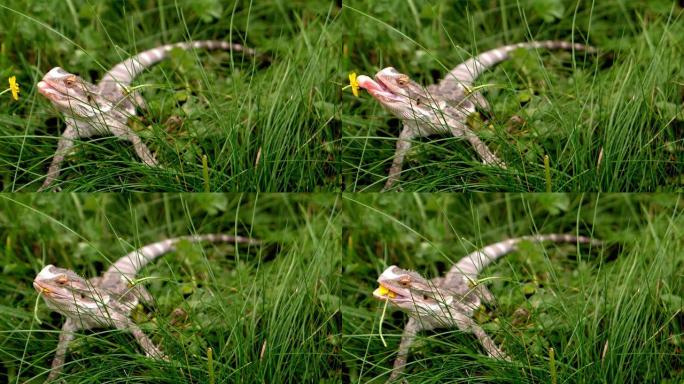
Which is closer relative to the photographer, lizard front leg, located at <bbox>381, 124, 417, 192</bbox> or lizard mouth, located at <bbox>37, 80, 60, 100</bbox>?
lizard mouth, located at <bbox>37, 80, 60, 100</bbox>

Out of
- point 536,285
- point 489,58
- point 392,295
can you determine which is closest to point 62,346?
point 392,295

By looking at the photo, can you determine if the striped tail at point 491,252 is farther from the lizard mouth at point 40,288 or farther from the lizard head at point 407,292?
the lizard mouth at point 40,288

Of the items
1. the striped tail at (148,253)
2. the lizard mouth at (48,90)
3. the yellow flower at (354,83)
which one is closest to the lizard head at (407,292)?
the striped tail at (148,253)

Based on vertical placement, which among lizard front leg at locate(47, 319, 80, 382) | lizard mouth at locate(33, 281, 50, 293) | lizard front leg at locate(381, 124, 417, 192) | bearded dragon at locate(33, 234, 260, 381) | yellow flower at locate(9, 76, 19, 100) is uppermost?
yellow flower at locate(9, 76, 19, 100)

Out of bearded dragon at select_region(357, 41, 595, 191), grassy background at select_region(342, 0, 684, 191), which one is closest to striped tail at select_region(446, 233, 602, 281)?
grassy background at select_region(342, 0, 684, 191)

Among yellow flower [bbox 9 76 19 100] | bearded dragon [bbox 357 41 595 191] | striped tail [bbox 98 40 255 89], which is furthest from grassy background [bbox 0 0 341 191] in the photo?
bearded dragon [bbox 357 41 595 191]

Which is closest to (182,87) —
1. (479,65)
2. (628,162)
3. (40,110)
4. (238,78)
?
(238,78)

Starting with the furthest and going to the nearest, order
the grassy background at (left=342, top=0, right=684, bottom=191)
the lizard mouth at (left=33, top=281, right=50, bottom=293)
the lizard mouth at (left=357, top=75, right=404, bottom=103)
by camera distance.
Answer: the grassy background at (left=342, top=0, right=684, bottom=191) < the lizard mouth at (left=357, top=75, right=404, bottom=103) < the lizard mouth at (left=33, top=281, right=50, bottom=293)

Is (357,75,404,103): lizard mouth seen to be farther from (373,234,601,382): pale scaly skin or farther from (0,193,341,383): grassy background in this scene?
(373,234,601,382): pale scaly skin

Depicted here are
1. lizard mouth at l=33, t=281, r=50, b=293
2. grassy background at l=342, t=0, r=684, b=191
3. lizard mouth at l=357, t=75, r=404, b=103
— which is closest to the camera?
lizard mouth at l=33, t=281, r=50, b=293

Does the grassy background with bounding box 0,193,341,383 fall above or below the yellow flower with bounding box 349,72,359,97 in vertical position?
below
